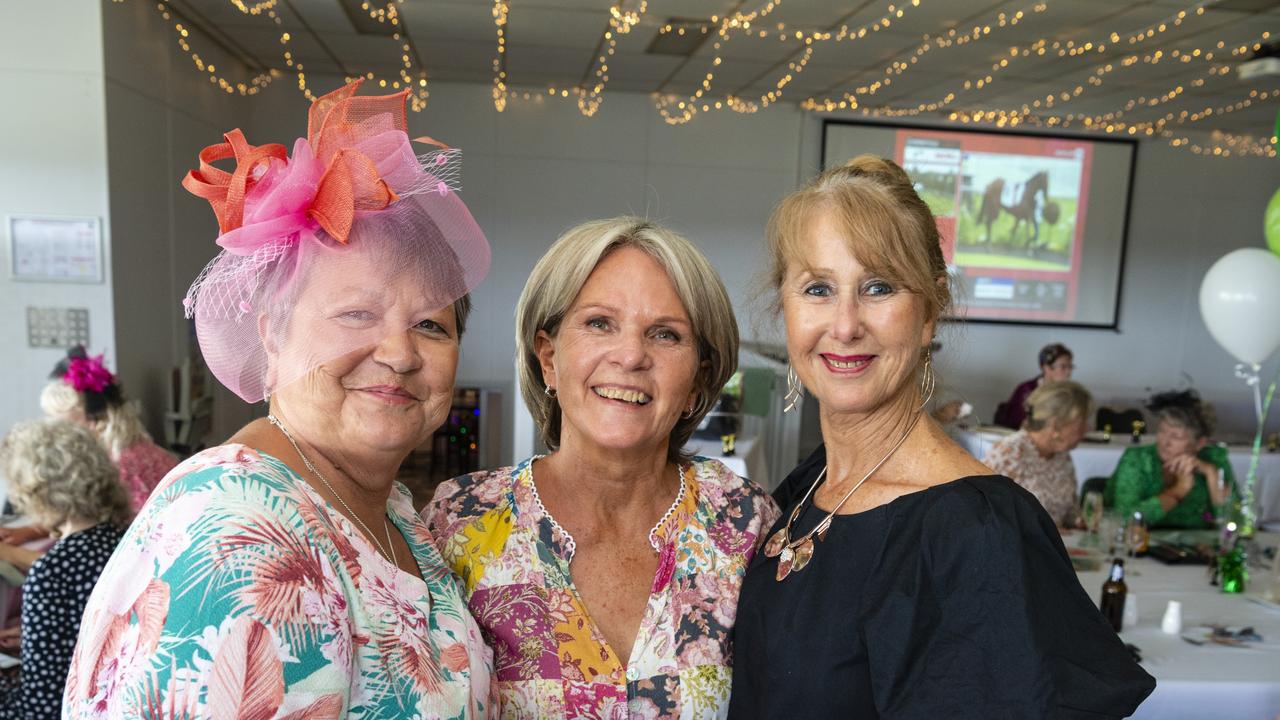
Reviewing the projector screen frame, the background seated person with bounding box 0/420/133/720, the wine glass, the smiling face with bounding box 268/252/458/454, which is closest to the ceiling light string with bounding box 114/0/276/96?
the background seated person with bounding box 0/420/133/720

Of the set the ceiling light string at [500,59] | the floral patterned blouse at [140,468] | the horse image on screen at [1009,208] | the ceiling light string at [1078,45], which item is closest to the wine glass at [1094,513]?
the ceiling light string at [1078,45]

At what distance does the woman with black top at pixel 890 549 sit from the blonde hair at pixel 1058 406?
10.0 ft

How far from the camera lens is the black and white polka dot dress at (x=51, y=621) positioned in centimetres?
246

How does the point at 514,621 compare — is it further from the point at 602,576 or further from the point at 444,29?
the point at 444,29

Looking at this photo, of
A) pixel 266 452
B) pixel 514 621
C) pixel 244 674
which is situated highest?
pixel 266 452

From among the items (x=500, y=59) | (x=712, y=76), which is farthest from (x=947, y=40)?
(x=500, y=59)

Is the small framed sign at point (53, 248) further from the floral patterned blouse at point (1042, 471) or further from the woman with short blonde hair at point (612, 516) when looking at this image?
the floral patterned blouse at point (1042, 471)

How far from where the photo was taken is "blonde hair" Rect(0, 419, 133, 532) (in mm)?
2914

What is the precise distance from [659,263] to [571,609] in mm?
643

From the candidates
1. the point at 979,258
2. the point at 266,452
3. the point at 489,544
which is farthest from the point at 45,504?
the point at 979,258

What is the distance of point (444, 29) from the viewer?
6.04m

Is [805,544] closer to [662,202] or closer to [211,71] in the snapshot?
[211,71]

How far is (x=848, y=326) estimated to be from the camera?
1361 millimetres

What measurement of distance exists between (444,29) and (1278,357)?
954cm
